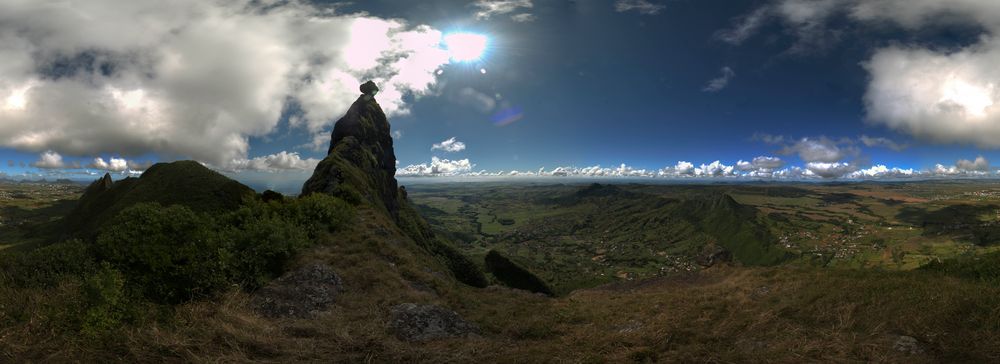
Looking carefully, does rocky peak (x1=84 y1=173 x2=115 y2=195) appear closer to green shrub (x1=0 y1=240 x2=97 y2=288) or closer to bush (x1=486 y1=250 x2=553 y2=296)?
green shrub (x1=0 y1=240 x2=97 y2=288)

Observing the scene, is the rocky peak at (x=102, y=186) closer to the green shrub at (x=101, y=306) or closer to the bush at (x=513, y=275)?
the green shrub at (x=101, y=306)

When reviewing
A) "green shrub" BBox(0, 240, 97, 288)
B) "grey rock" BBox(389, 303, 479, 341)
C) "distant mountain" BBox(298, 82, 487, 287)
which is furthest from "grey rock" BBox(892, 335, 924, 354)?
"distant mountain" BBox(298, 82, 487, 287)

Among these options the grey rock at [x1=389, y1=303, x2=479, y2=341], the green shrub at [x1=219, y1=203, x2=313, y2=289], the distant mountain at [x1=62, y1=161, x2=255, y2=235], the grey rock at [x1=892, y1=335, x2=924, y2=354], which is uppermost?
the distant mountain at [x1=62, y1=161, x2=255, y2=235]

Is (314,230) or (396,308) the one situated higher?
(314,230)

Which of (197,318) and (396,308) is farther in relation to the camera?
(396,308)

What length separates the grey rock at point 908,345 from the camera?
28.0 ft

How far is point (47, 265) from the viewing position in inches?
462

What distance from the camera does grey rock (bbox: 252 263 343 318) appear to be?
505 inches

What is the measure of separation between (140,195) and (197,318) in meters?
32.5

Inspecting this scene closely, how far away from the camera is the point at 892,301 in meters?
11.1

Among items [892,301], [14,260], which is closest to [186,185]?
[14,260]

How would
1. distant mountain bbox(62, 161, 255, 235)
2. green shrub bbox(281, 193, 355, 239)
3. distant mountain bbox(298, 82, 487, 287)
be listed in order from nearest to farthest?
green shrub bbox(281, 193, 355, 239), distant mountain bbox(62, 161, 255, 235), distant mountain bbox(298, 82, 487, 287)

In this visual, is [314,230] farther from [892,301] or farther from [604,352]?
[892,301]

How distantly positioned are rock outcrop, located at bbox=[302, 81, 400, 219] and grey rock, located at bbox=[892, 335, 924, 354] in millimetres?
40065
